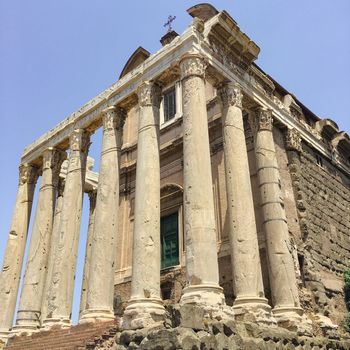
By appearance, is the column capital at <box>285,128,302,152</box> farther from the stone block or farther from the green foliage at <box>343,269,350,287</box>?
the stone block

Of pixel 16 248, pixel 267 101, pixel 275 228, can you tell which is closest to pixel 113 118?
pixel 267 101

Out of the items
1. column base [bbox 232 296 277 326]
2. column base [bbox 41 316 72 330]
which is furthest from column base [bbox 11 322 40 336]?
column base [bbox 232 296 277 326]

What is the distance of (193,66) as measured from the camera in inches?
467

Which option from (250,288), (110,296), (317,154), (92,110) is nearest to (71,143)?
(92,110)

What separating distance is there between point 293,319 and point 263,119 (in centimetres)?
674

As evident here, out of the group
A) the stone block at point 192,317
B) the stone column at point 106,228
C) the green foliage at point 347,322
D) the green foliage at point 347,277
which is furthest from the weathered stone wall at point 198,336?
the green foliage at point 347,277

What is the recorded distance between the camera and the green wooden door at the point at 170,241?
15.6 metres

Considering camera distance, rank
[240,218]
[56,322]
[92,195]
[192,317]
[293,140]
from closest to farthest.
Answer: [192,317]
[240,218]
[56,322]
[293,140]
[92,195]

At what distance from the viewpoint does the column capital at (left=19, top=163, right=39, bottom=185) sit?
57.8 feet

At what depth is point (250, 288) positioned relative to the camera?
1030cm

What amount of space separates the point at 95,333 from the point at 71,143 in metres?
7.67

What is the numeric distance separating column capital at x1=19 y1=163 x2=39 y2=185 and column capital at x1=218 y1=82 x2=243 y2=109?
9.26 meters

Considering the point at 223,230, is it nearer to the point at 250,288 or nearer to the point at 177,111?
the point at 250,288

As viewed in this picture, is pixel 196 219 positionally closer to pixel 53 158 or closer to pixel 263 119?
pixel 263 119
